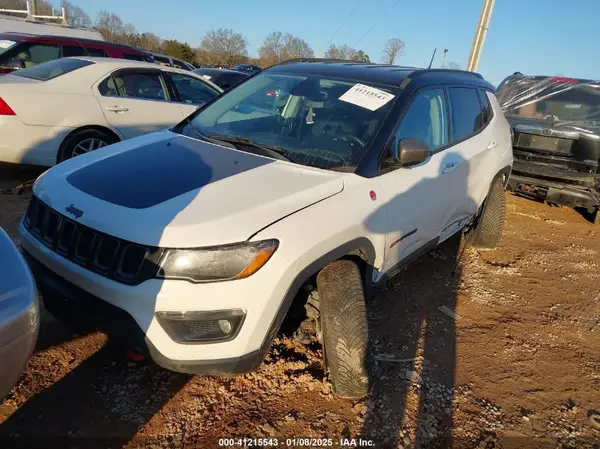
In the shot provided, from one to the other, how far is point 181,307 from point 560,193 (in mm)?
5848

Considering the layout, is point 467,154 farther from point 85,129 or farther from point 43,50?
point 43,50

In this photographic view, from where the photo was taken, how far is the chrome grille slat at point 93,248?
207 cm

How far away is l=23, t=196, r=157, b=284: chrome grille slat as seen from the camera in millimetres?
2066

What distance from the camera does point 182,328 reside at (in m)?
2.06

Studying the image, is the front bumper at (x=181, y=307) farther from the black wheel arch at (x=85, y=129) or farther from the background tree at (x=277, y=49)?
the background tree at (x=277, y=49)

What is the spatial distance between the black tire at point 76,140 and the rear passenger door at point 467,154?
156 inches

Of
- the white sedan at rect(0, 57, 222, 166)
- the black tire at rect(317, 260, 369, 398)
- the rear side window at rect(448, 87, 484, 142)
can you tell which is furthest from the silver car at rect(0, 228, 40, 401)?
the white sedan at rect(0, 57, 222, 166)

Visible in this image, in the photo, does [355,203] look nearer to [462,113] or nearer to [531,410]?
[531,410]

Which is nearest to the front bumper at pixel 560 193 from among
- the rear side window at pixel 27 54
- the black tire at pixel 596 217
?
the black tire at pixel 596 217

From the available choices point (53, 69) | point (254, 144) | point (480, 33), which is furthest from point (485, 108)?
point (480, 33)

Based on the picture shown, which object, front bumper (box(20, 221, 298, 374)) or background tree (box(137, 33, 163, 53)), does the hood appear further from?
background tree (box(137, 33, 163, 53))

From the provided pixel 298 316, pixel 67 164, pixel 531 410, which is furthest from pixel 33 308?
pixel 531 410

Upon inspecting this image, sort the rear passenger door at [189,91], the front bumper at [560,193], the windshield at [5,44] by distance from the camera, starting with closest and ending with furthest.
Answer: the front bumper at [560,193]
the rear passenger door at [189,91]
the windshield at [5,44]

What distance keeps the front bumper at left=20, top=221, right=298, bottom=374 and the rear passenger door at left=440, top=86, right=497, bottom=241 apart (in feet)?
6.35
